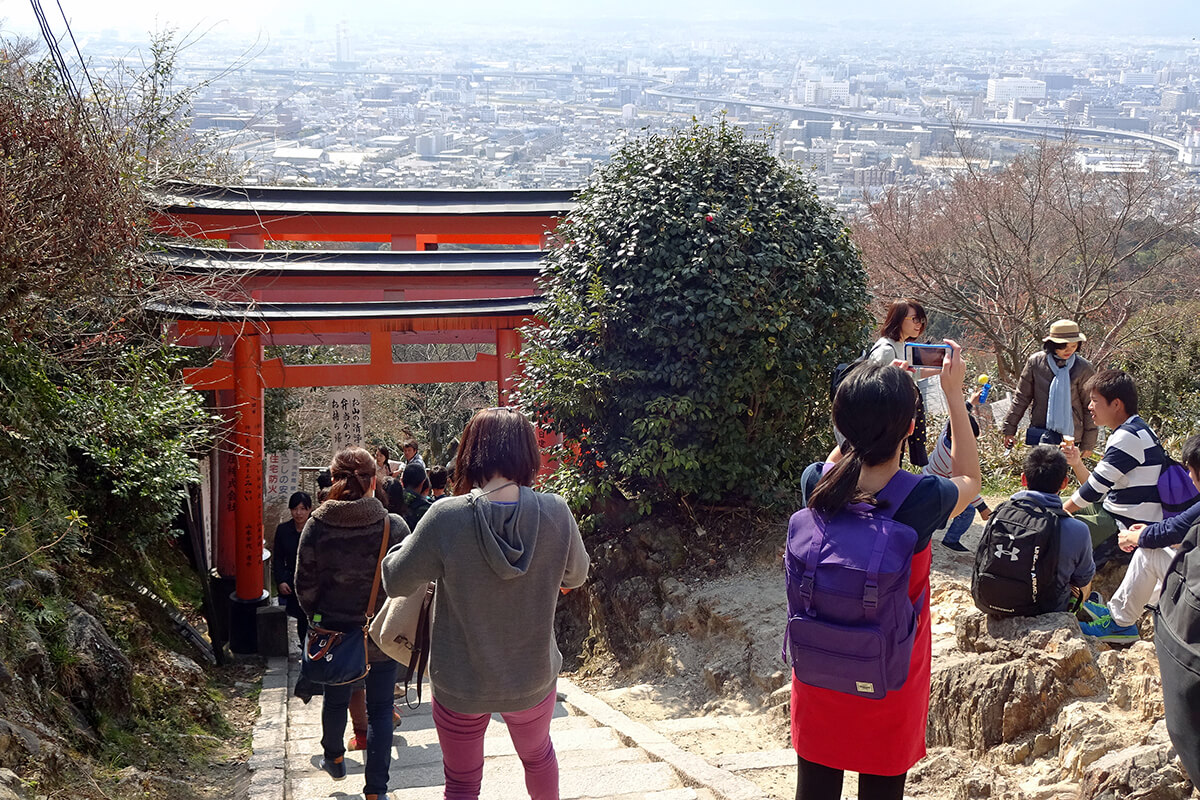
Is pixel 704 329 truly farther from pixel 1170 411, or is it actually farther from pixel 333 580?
pixel 1170 411

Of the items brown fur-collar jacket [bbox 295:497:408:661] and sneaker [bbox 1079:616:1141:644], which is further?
sneaker [bbox 1079:616:1141:644]

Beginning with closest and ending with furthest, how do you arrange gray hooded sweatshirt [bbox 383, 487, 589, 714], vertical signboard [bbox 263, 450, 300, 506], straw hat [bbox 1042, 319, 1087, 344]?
gray hooded sweatshirt [bbox 383, 487, 589, 714]
straw hat [bbox 1042, 319, 1087, 344]
vertical signboard [bbox 263, 450, 300, 506]

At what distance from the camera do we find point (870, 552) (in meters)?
2.56

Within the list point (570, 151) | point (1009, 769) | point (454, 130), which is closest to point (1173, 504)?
point (1009, 769)

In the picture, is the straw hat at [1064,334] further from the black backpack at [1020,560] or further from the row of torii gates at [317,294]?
the row of torii gates at [317,294]

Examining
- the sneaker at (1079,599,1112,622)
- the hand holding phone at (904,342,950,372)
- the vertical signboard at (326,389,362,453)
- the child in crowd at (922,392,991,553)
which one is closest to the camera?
the hand holding phone at (904,342,950,372)

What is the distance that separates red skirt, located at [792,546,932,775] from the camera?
271 cm

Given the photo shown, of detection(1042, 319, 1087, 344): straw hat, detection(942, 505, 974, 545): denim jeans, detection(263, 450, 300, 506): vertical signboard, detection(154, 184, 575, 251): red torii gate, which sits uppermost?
detection(154, 184, 575, 251): red torii gate

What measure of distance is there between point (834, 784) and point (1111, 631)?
2550 mm

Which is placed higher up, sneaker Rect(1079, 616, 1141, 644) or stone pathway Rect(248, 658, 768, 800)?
sneaker Rect(1079, 616, 1141, 644)

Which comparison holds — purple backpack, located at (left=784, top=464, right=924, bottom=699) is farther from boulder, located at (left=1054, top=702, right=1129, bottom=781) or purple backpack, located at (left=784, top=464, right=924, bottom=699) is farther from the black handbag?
the black handbag

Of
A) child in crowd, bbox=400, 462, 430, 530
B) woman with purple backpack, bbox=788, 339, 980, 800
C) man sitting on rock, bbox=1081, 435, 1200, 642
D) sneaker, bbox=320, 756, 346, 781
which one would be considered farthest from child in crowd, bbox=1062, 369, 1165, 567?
sneaker, bbox=320, 756, 346, 781

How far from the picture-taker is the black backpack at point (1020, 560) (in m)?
4.41

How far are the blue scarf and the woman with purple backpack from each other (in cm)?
440
